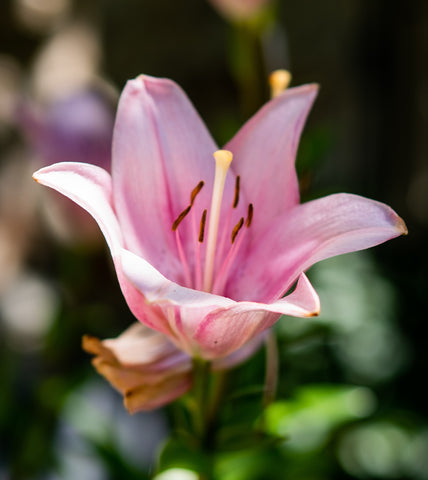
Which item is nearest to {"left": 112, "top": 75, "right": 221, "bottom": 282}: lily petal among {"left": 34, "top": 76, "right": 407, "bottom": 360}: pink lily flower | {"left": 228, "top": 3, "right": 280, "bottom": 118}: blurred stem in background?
{"left": 34, "top": 76, "right": 407, "bottom": 360}: pink lily flower

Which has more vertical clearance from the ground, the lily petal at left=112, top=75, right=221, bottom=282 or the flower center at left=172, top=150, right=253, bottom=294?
the lily petal at left=112, top=75, right=221, bottom=282

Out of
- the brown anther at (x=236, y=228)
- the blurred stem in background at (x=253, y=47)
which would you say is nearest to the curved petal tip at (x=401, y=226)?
the brown anther at (x=236, y=228)

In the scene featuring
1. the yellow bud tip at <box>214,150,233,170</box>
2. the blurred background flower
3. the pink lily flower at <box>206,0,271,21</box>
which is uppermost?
the pink lily flower at <box>206,0,271,21</box>

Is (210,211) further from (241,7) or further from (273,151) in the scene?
(241,7)

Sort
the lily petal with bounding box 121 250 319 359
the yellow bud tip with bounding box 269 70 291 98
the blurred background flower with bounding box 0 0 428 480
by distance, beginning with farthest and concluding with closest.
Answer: the blurred background flower with bounding box 0 0 428 480 → the yellow bud tip with bounding box 269 70 291 98 → the lily petal with bounding box 121 250 319 359

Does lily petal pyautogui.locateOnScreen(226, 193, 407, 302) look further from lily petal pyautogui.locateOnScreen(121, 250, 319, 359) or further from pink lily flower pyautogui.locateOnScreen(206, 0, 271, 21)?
pink lily flower pyautogui.locateOnScreen(206, 0, 271, 21)

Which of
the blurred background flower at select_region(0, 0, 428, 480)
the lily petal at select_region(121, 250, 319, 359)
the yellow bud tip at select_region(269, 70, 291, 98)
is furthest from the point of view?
the blurred background flower at select_region(0, 0, 428, 480)

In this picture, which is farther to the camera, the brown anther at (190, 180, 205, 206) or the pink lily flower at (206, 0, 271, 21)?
the pink lily flower at (206, 0, 271, 21)

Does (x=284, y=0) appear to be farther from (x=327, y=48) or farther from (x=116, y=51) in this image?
(x=116, y=51)

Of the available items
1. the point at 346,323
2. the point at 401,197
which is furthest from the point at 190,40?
the point at 346,323
